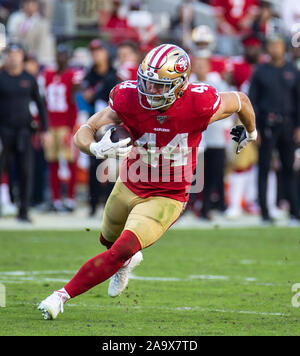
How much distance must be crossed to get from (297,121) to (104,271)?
6.33m

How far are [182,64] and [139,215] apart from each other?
3.27ft

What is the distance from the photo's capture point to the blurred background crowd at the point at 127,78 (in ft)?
35.8

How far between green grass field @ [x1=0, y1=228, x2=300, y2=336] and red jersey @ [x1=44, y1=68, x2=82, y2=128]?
2647 mm

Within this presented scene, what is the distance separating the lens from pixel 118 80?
1130 centimetres

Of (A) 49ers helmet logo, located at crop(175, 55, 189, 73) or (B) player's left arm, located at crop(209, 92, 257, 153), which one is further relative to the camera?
(B) player's left arm, located at crop(209, 92, 257, 153)

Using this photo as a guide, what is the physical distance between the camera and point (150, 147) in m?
5.73

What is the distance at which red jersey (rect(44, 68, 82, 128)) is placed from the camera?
12.2 metres

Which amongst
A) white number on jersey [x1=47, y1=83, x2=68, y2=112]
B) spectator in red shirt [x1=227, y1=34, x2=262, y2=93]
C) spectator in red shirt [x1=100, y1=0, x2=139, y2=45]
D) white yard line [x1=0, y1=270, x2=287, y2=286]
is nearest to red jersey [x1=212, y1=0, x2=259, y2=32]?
spectator in red shirt [x1=100, y1=0, x2=139, y2=45]

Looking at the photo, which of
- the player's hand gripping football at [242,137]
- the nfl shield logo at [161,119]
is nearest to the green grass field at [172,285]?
the player's hand gripping football at [242,137]

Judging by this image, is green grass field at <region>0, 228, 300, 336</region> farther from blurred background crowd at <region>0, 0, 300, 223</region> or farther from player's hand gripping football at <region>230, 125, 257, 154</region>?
blurred background crowd at <region>0, 0, 300, 223</region>

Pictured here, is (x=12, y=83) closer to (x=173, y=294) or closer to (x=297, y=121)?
(x=297, y=121)

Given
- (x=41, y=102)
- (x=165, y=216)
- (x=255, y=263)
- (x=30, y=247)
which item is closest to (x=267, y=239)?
(x=255, y=263)

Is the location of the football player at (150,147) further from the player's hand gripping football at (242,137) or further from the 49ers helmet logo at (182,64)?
the player's hand gripping football at (242,137)

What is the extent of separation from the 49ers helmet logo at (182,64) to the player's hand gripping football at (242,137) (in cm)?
73
